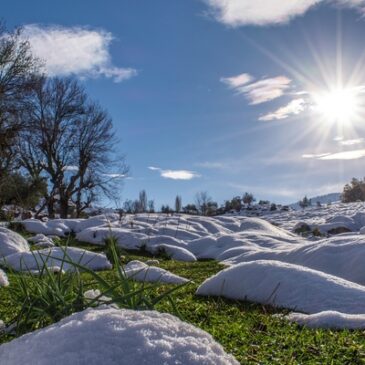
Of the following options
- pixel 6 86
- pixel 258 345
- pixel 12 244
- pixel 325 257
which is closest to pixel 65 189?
pixel 6 86

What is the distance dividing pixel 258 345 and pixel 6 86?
59.5 ft

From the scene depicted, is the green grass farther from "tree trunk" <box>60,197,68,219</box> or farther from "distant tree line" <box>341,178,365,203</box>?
"distant tree line" <box>341,178,365,203</box>

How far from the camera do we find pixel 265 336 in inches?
75.5

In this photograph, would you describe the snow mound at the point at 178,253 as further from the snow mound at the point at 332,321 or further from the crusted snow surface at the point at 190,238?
the snow mound at the point at 332,321

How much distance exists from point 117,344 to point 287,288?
1.98 m

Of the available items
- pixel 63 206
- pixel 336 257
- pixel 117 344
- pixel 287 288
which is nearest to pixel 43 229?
pixel 336 257

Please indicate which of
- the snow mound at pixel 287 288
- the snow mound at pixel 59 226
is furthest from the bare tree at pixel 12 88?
the snow mound at pixel 287 288

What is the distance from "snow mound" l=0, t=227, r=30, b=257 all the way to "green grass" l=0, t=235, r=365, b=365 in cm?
274

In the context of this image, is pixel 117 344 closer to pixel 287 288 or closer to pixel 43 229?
pixel 287 288

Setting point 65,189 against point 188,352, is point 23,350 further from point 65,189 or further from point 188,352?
point 65,189

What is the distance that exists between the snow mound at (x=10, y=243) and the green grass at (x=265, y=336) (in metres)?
2.74

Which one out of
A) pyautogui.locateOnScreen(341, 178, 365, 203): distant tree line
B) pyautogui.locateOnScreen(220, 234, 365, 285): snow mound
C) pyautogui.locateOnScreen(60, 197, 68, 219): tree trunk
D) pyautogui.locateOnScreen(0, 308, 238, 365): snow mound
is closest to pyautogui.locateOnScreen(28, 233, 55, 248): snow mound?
pyautogui.locateOnScreen(220, 234, 365, 285): snow mound

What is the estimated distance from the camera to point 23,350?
1125 millimetres

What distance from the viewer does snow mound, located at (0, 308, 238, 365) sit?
1.00 metres
